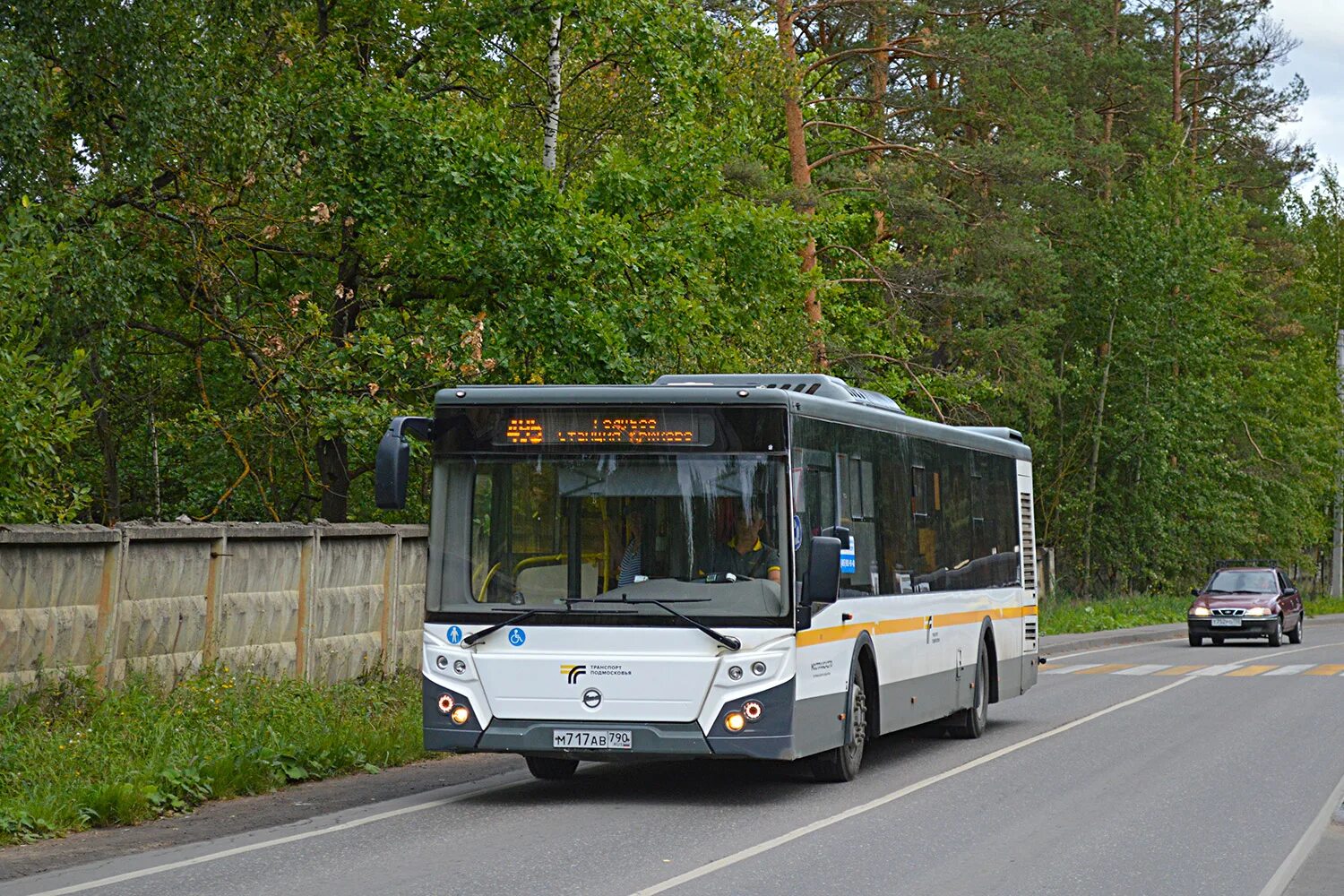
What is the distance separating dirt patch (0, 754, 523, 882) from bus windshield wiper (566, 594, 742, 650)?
6.71 ft

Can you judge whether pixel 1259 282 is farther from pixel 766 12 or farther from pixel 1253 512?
pixel 766 12

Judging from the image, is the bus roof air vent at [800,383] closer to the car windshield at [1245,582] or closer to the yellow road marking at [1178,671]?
the yellow road marking at [1178,671]

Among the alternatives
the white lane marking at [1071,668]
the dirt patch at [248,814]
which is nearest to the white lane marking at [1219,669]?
the white lane marking at [1071,668]

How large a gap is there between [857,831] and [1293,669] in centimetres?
2077

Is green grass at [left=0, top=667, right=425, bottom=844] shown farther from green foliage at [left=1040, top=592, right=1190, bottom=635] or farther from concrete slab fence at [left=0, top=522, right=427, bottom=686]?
green foliage at [left=1040, top=592, right=1190, bottom=635]

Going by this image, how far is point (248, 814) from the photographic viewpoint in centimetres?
1164

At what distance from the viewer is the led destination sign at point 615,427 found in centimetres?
1211

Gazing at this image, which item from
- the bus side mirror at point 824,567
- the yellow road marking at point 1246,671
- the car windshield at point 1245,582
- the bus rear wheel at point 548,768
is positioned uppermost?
the car windshield at point 1245,582

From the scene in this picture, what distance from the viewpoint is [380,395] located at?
2138 centimetres

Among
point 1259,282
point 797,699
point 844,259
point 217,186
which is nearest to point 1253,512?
point 1259,282

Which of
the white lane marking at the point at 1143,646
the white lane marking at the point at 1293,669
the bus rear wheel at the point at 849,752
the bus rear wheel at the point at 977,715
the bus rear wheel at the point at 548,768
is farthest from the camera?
the white lane marking at the point at 1143,646

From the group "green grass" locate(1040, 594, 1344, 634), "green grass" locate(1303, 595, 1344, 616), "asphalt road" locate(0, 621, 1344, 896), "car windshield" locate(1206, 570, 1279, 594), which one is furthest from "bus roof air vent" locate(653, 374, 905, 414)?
"green grass" locate(1303, 595, 1344, 616)

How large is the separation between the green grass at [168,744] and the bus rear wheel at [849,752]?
11.1ft

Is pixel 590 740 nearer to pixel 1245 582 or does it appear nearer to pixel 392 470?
pixel 392 470
